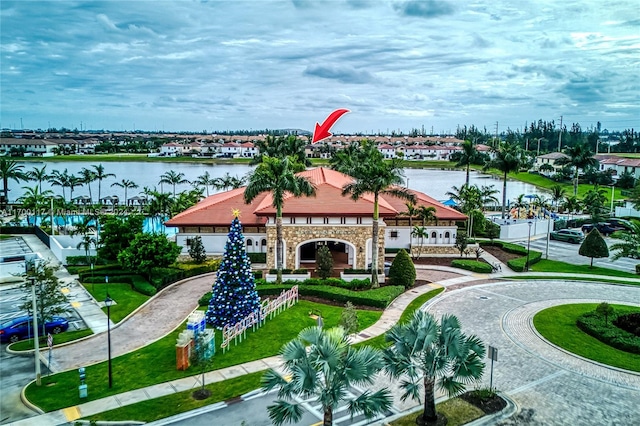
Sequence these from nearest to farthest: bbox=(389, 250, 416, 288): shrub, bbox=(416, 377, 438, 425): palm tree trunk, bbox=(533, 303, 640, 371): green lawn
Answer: bbox=(416, 377, 438, 425): palm tree trunk < bbox=(533, 303, 640, 371): green lawn < bbox=(389, 250, 416, 288): shrub

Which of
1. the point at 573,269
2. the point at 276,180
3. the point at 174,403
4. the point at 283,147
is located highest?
the point at 283,147

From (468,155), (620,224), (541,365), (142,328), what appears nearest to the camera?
(541,365)

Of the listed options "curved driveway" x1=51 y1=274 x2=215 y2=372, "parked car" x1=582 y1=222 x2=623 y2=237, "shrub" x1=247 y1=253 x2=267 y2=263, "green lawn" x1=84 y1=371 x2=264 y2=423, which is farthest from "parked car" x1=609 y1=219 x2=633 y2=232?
"green lawn" x1=84 y1=371 x2=264 y2=423

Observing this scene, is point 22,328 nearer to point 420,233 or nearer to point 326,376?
point 326,376

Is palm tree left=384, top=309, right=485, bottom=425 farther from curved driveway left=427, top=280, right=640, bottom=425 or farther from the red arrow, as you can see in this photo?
the red arrow

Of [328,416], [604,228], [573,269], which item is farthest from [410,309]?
[604,228]

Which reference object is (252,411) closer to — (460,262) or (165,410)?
(165,410)
